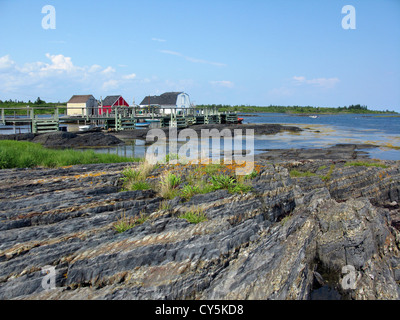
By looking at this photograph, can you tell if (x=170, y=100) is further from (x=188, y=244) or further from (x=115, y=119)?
(x=188, y=244)

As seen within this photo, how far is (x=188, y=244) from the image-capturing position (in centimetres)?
570

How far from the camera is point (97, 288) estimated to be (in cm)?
489

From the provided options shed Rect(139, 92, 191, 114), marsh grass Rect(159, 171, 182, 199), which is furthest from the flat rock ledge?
shed Rect(139, 92, 191, 114)

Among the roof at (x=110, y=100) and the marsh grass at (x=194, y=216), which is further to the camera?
the roof at (x=110, y=100)

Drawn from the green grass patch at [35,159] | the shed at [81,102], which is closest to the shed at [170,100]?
the shed at [81,102]

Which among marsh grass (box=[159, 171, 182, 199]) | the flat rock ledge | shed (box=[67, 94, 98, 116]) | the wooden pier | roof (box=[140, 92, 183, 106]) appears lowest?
the flat rock ledge

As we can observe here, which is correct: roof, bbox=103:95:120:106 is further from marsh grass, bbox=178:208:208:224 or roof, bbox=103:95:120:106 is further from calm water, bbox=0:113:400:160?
marsh grass, bbox=178:208:208:224

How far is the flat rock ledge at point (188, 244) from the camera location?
4.95 m

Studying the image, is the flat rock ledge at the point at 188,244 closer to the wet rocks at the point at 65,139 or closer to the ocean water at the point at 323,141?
the ocean water at the point at 323,141

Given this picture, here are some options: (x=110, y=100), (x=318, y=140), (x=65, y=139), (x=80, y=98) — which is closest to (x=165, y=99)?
(x=110, y=100)

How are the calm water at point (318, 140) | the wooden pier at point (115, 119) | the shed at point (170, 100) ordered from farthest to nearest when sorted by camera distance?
the shed at point (170, 100) < the wooden pier at point (115, 119) < the calm water at point (318, 140)

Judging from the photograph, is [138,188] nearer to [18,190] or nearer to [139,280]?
[18,190]

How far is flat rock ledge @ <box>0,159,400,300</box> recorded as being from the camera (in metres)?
4.95
